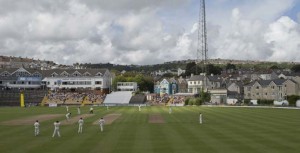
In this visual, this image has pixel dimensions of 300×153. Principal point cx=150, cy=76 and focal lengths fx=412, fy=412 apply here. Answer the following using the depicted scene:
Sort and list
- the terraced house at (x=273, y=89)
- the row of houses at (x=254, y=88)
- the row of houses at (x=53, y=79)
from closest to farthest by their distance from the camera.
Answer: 1. the terraced house at (x=273, y=89)
2. the row of houses at (x=254, y=88)
3. the row of houses at (x=53, y=79)

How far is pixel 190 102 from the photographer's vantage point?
111m

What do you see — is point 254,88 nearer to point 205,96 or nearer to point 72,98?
point 205,96

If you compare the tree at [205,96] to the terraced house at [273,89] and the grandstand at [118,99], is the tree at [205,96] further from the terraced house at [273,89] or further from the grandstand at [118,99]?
the grandstand at [118,99]

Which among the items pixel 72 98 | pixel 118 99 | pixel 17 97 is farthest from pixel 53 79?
pixel 118 99

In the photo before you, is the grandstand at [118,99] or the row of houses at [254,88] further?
the row of houses at [254,88]

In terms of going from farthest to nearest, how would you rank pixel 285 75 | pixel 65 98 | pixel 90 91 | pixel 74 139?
pixel 285 75
pixel 90 91
pixel 65 98
pixel 74 139

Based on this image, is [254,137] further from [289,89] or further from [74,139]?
[289,89]

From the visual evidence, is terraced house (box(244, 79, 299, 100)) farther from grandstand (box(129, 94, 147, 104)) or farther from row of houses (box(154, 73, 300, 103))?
grandstand (box(129, 94, 147, 104))

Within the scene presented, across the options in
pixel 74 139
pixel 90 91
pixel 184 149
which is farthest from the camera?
pixel 90 91

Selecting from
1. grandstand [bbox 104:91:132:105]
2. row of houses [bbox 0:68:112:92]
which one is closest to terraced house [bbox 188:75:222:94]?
grandstand [bbox 104:91:132:105]

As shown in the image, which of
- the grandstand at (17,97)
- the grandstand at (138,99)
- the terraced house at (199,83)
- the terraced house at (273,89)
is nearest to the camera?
the grandstand at (17,97)

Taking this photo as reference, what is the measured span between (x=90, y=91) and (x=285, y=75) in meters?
84.5

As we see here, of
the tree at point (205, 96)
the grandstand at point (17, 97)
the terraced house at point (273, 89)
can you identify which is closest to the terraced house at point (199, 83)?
the terraced house at point (273, 89)

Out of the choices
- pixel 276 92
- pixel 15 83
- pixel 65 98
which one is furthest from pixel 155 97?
pixel 15 83
